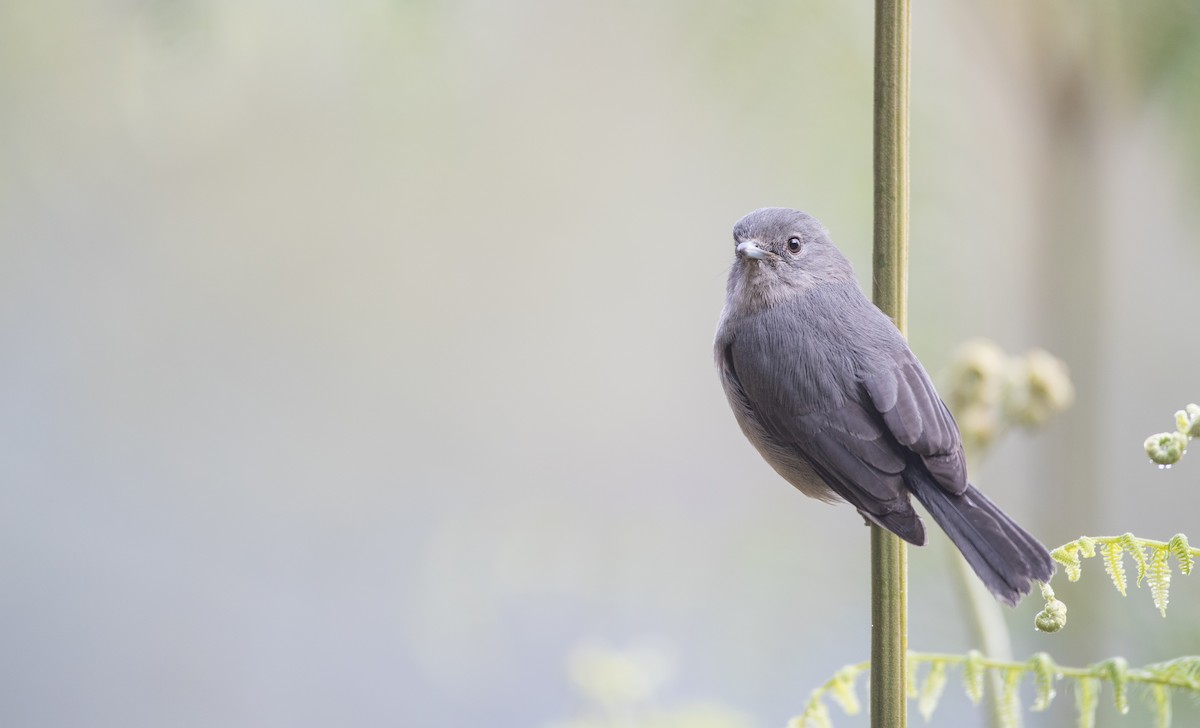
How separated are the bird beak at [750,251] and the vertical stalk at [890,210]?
0.66 meters

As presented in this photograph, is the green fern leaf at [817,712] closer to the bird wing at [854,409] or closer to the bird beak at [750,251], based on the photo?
the bird wing at [854,409]

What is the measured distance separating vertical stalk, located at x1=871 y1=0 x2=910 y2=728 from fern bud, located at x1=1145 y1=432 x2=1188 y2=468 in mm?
189

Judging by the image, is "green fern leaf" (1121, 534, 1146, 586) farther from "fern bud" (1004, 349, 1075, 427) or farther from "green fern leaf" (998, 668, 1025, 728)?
"fern bud" (1004, 349, 1075, 427)

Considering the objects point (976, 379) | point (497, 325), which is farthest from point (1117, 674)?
point (497, 325)

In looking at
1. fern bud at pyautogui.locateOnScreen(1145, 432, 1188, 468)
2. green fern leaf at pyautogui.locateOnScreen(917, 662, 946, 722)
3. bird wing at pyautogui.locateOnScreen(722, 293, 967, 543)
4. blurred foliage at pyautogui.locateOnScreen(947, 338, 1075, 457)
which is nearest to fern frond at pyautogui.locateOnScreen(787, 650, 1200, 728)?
green fern leaf at pyautogui.locateOnScreen(917, 662, 946, 722)

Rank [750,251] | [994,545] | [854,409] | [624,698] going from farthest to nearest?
[750,251] < [854,409] < [624,698] < [994,545]

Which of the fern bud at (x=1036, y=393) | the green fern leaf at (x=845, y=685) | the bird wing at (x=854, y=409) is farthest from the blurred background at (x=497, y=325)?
the green fern leaf at (x=845, y=685)

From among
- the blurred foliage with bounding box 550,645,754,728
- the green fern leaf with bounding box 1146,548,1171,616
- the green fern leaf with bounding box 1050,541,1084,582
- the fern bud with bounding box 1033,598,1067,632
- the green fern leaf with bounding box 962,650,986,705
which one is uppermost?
the green fern leaf with bounding box 1050,541,1084,582

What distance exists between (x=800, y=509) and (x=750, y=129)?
3.34ft

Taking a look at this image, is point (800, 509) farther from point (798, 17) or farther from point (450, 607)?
point (798, 17)

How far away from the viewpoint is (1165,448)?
0.60 meters

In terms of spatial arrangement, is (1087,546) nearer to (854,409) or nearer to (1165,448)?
(1165,448)

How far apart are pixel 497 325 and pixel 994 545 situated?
2.42 m

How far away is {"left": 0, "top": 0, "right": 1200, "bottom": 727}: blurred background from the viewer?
6.45 feet
